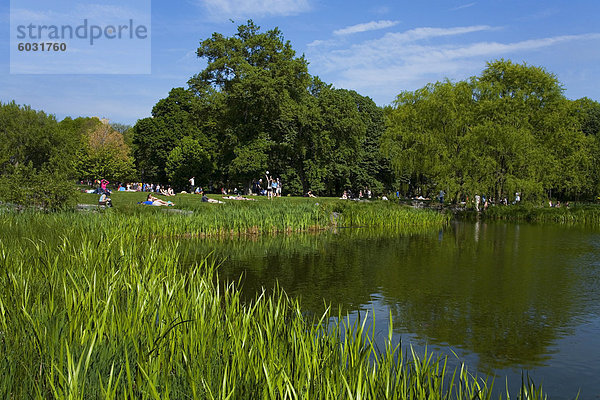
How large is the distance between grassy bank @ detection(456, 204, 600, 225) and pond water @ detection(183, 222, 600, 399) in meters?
11.2

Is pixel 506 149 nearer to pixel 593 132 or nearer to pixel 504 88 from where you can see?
pixel 504 88

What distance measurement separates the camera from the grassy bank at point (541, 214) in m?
32.5

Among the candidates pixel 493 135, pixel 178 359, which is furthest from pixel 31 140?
pixel 178 359

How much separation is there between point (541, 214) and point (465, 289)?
24.6 meters

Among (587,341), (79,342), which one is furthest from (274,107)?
(79,342)

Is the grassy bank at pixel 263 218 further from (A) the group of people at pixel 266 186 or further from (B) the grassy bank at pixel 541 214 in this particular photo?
(A) the group of people at pixel 266 186

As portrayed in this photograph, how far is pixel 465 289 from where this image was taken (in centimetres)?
1154

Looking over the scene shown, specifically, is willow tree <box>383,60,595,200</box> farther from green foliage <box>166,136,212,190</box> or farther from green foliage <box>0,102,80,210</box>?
green foliage <box>0,102,80,210</box>

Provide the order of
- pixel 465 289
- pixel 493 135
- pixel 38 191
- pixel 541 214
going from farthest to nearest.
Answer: pixel 493 135 → pixel 541 214 → pixel 38 191 → pixel 465 289

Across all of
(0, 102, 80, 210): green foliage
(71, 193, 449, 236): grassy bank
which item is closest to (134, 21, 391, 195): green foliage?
(0, 102, 80, 210): green foliage

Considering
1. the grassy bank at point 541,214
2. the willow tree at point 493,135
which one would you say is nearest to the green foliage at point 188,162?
the willow tree at point 493,135

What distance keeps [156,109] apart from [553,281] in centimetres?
5691

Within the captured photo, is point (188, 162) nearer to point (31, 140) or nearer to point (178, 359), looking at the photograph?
point (31, 140)

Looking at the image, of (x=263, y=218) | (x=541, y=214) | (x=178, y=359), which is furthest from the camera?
(x=541, y=214)
